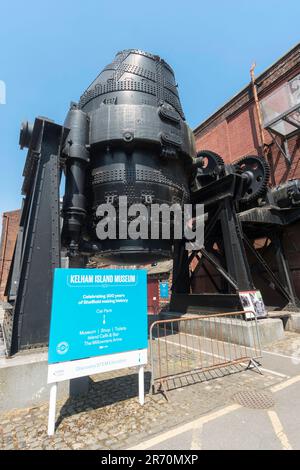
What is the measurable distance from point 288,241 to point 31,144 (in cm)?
1100

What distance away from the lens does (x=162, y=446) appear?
276 centimetres

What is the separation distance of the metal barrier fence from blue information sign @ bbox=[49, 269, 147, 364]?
55 cm

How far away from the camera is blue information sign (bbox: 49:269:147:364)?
11.4 ft

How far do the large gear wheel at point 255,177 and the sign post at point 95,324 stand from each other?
26.2ft

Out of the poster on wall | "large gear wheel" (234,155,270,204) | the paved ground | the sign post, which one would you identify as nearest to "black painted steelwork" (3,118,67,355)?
the paved ground

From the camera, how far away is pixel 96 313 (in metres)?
3.80

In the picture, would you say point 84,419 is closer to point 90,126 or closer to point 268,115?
point 90,126

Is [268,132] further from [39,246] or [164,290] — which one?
[39,246]

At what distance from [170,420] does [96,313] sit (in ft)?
5.70

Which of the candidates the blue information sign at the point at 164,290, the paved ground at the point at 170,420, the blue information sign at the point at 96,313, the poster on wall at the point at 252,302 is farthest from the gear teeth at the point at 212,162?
the blue information sign at the point at 164,290

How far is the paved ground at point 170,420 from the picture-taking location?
9.37ft
